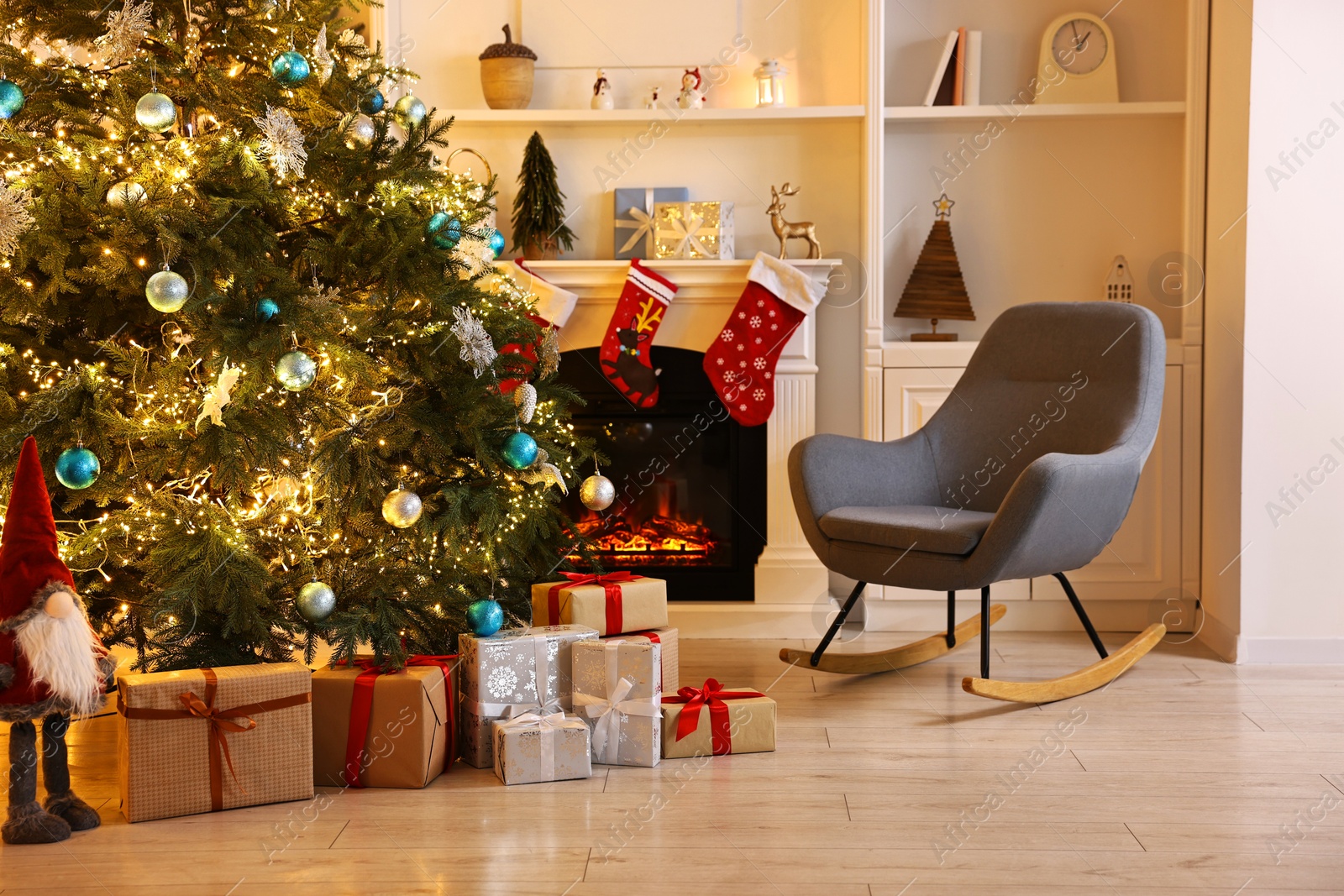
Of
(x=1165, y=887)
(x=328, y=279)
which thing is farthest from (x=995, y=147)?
(x=1165, y=887)

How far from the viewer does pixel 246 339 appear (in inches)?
89.4

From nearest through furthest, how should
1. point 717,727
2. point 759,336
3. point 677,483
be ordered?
point 717,727, point 759,336, point 677,483

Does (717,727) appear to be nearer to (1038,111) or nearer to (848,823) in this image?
(848,823)

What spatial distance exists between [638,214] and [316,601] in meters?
1.90

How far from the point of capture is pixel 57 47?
249 cm

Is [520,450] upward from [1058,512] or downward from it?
upward

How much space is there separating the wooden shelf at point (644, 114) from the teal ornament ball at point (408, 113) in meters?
0.88

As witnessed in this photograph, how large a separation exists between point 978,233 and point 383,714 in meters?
2.58

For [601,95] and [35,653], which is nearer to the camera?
[35,653]

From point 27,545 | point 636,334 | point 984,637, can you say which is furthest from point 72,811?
point 636,334

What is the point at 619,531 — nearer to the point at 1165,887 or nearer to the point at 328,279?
the point at 328,279

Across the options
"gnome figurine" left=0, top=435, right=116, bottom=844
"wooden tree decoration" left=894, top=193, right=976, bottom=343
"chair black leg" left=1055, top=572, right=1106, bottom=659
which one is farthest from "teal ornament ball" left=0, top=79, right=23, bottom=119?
"chair black leg" left=1055, top=572, right=1106, bottom=659

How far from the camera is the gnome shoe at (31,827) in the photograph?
6.30 feet

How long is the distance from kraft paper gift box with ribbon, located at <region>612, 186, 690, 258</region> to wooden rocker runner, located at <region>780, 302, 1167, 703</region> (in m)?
Result: 1.05
